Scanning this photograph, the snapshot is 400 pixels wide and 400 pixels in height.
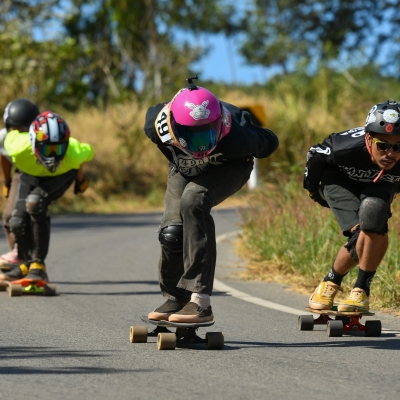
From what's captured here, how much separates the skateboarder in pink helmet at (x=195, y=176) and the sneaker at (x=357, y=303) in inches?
39.6

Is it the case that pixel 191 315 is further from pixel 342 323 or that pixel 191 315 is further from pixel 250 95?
pixel 250 95

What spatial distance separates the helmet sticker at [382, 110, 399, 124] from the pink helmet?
1.13 metres

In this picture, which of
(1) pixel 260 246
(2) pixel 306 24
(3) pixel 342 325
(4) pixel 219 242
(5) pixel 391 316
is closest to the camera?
(3) pixel 342 325

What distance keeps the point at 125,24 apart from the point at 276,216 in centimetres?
1947

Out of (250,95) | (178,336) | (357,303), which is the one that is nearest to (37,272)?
(178,336)

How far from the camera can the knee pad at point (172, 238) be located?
248 inches

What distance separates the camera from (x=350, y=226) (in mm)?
6965

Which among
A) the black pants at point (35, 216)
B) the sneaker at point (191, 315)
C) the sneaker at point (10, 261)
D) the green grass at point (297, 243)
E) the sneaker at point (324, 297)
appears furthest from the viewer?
the sneaker at point (10, 261)

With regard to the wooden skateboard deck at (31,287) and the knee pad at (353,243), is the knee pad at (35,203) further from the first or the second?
the knee pad at (353,243)

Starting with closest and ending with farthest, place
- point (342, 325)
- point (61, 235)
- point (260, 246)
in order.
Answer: point (342, 325)
point (260, 246)
point (61, 235)

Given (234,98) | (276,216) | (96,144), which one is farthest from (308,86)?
(276,216)

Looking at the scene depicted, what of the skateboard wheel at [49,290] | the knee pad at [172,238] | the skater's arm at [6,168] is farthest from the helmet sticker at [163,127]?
the skater's arm at [6,168]

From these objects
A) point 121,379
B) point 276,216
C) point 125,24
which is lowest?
point 121,379

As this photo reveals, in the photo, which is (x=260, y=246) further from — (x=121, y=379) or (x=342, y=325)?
(x=121, y=379)
